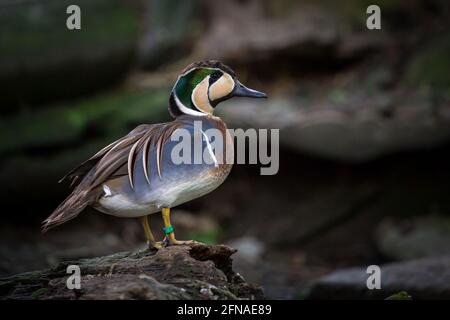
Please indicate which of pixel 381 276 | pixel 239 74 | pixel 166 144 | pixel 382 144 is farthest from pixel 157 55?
pixel 166 144

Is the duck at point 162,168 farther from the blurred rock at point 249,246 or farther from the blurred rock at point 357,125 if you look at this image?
the blurred rock at point 357,125

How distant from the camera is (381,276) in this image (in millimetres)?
5496

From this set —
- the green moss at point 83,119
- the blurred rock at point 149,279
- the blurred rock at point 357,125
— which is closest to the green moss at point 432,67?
the blurred rock at point 357,125

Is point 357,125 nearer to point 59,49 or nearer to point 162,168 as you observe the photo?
point 59,49

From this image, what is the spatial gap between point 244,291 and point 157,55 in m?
6.29

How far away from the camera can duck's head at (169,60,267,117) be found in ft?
12.6

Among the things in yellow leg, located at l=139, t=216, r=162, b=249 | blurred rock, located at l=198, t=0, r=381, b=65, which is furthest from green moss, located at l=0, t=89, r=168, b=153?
yellow leg, located at l=139, t=216, r=162, b=249

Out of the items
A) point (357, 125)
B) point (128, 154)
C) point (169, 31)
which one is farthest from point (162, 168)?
Result: point (169, 31)

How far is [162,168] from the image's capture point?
3629 millimetres

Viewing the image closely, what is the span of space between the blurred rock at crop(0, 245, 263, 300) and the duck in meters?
0.15

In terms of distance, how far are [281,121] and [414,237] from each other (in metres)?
1.71

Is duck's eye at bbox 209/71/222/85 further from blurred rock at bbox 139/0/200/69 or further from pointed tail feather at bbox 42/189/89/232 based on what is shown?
blurred rock at bbox 139/0/200/69

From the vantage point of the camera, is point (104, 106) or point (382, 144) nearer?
point (382, 144)

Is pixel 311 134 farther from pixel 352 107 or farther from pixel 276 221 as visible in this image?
pixel 276 221
